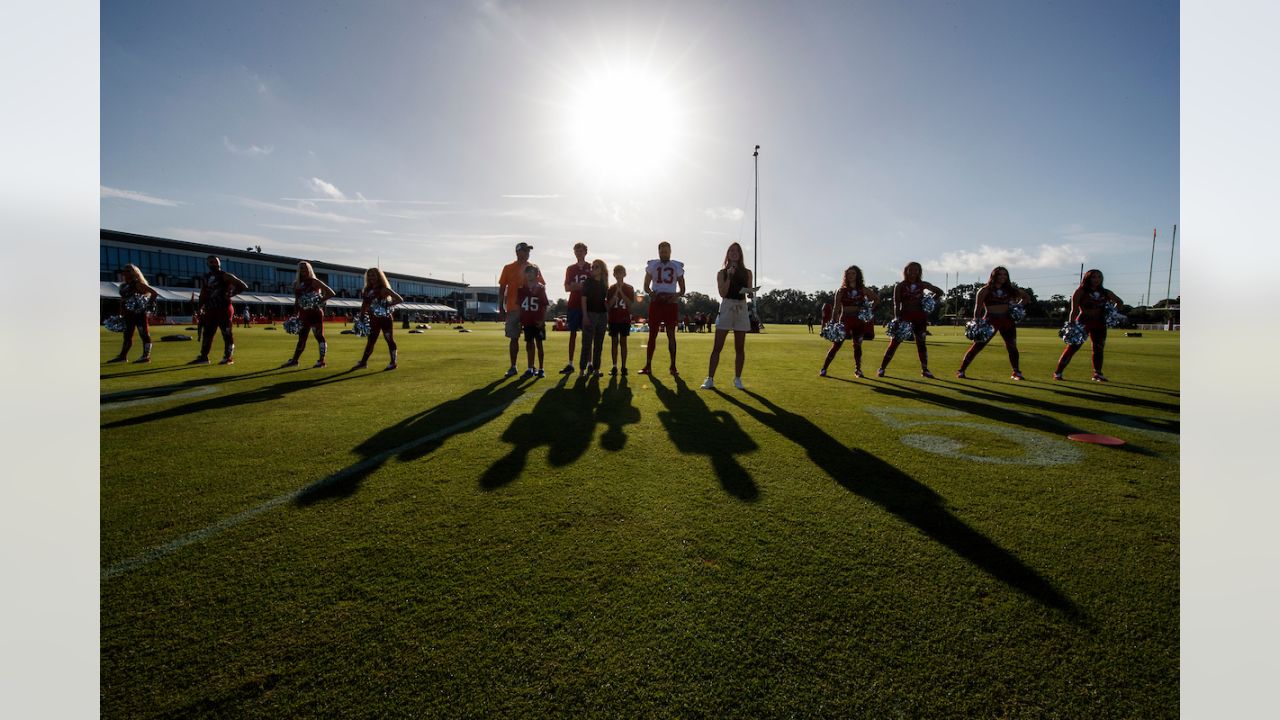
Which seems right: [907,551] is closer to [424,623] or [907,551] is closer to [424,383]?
[424,623]

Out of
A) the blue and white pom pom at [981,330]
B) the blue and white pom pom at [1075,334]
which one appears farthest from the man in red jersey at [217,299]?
the blue and white pom pom at [1075,334]

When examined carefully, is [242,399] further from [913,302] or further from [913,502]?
[913,302]

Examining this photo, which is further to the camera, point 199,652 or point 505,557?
point 505,557

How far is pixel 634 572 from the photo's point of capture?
2.23 m

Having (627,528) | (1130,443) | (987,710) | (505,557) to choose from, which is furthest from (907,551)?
(1130,443)

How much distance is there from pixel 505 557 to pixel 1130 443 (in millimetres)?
5489

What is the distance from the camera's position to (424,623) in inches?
73.5

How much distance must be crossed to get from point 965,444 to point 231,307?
487 inches

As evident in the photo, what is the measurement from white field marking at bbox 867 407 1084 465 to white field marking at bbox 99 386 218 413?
8.15 meters

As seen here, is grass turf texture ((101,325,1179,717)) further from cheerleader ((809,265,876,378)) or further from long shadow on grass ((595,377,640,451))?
cheerleader ((809,265,876,378))

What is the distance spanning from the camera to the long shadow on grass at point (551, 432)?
3629 millimetres

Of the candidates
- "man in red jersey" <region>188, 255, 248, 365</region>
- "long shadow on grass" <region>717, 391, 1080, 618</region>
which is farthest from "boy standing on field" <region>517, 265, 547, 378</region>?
"man in red jersey" <region>188, 255, 248, 365</region>
